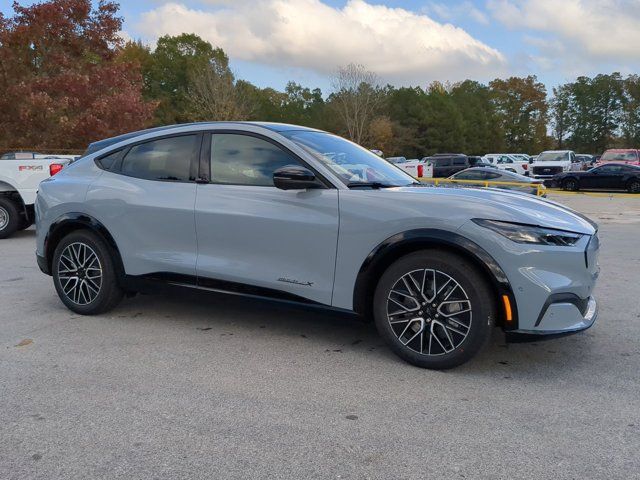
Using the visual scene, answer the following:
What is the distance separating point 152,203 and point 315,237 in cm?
153

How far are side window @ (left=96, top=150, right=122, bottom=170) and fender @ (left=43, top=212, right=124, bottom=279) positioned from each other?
0.47 meters

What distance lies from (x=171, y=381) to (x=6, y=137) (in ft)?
63.8

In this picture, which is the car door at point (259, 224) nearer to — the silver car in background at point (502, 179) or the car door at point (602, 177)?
the silver car in background at point (502, 179)

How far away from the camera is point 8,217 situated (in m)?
10.1

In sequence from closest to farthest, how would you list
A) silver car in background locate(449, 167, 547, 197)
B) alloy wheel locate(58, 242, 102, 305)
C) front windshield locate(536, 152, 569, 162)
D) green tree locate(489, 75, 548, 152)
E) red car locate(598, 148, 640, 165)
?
alloy wheel locate(58, 242, 102, 305) → silver car in background locate(449, 167, 547, 197) → red car locate(598, 148, 640, 165) → front windshield locate(536, 152, 569, 162) → green tree locate(489, 75, 548, 152)

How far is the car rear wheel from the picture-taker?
1006 centimetres

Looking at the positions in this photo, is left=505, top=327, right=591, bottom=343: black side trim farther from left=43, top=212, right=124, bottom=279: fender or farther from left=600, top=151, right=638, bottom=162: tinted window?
left=600, top=151, right=638, bottom=162: tinted window

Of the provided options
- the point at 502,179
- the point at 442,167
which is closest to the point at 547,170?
the point at 442,167

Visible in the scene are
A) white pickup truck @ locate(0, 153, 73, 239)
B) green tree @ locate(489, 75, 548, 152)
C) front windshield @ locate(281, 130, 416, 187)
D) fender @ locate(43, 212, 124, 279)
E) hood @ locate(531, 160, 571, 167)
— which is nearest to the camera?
front windshield @ locate(281, 130, 416, 187)

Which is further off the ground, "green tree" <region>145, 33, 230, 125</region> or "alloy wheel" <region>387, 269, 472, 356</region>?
"green tree" <region>145, 33, 230, 125</region>

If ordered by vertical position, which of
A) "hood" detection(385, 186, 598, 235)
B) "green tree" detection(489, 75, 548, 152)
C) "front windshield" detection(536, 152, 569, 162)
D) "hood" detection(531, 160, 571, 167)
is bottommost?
"hood" detection(385, 186, 598, 235)

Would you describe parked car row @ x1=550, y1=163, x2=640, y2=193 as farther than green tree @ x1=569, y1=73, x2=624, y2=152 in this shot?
No

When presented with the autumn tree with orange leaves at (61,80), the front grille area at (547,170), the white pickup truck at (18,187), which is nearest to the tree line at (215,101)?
the autumn tree with orange leaves at (61,80)

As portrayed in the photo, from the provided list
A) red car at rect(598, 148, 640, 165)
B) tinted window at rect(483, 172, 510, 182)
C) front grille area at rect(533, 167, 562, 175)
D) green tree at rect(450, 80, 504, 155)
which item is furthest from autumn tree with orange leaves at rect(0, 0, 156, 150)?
green tree at rect(450, 80, 504, 155)
